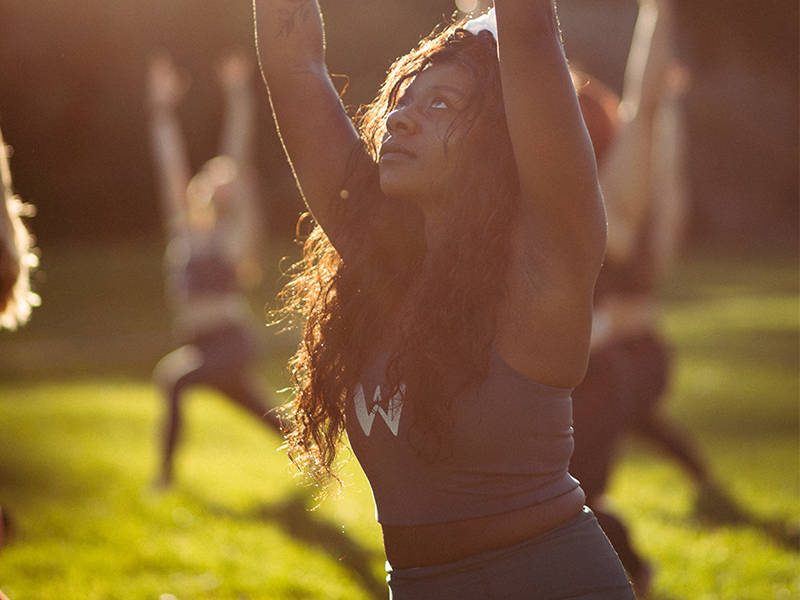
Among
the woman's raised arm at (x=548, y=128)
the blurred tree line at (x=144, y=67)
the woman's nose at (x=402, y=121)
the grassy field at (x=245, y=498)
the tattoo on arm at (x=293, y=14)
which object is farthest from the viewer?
the blurred tree line at (x=144, y=67)

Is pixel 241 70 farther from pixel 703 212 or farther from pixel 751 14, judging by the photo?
pixel 703 212

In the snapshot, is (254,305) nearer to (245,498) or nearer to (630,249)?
(245,498)

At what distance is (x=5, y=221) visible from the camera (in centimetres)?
253

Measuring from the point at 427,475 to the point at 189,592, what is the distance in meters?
3.15

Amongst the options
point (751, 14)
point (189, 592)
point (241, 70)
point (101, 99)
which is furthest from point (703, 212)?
point (189, 592)

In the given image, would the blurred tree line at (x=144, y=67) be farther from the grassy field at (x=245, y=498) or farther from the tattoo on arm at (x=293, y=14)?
the tattoo on arm at (x=293, y=14)

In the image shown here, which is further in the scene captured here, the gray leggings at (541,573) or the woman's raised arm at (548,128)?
the gray leggings at (541,573)

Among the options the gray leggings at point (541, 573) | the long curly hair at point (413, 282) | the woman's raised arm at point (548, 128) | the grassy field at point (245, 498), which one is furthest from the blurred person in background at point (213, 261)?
the woman's raised arm at point (548, 128)

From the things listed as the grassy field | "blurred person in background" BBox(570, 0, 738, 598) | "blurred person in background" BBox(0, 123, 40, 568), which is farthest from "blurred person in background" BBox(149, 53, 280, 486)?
"blurred person in background" BBox(0, 123, 40, 568)

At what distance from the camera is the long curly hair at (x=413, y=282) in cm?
187

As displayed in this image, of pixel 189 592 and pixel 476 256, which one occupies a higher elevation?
pixel 476 256

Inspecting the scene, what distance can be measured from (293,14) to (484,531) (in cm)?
144

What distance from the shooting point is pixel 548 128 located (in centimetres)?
172

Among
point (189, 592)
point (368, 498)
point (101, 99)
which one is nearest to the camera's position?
point (189, 592)
